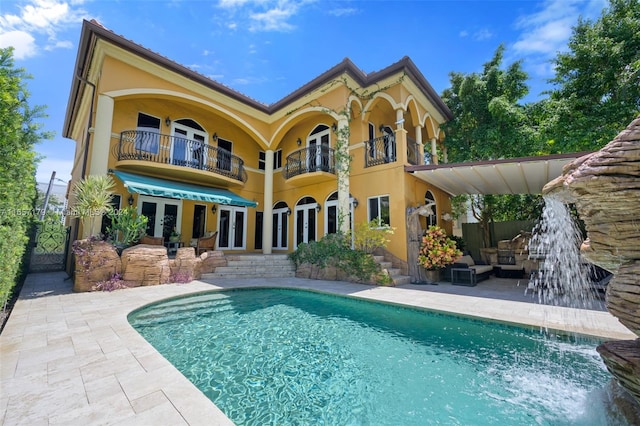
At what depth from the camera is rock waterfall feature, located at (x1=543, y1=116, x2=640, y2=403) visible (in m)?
2.33

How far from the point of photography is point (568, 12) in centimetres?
1405

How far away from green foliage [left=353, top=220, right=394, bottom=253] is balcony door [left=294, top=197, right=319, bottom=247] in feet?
14.8

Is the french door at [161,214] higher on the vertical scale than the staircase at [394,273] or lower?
higher

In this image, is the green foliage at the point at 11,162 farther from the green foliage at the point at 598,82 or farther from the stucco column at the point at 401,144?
the green foliage at the point at 598,82

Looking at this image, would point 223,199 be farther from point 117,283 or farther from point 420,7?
point 420,7

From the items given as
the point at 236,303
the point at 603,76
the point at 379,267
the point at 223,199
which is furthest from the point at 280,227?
the point at 603,76

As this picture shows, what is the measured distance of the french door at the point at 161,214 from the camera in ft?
47.7

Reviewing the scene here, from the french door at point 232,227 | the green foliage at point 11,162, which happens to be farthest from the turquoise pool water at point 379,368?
the french door at point 232,227

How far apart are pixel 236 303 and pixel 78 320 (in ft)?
12.7

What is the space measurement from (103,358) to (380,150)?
1436 centimetres

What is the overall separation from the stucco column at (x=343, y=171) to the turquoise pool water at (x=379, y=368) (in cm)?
706

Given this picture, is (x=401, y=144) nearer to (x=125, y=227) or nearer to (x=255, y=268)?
(x=255, y=268)

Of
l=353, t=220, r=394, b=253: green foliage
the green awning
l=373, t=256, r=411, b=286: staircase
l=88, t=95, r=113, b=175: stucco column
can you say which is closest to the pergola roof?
l=353, t=220, r=394, b=253: green foliage

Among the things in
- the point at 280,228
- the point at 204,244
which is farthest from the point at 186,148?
the point at 280,228
